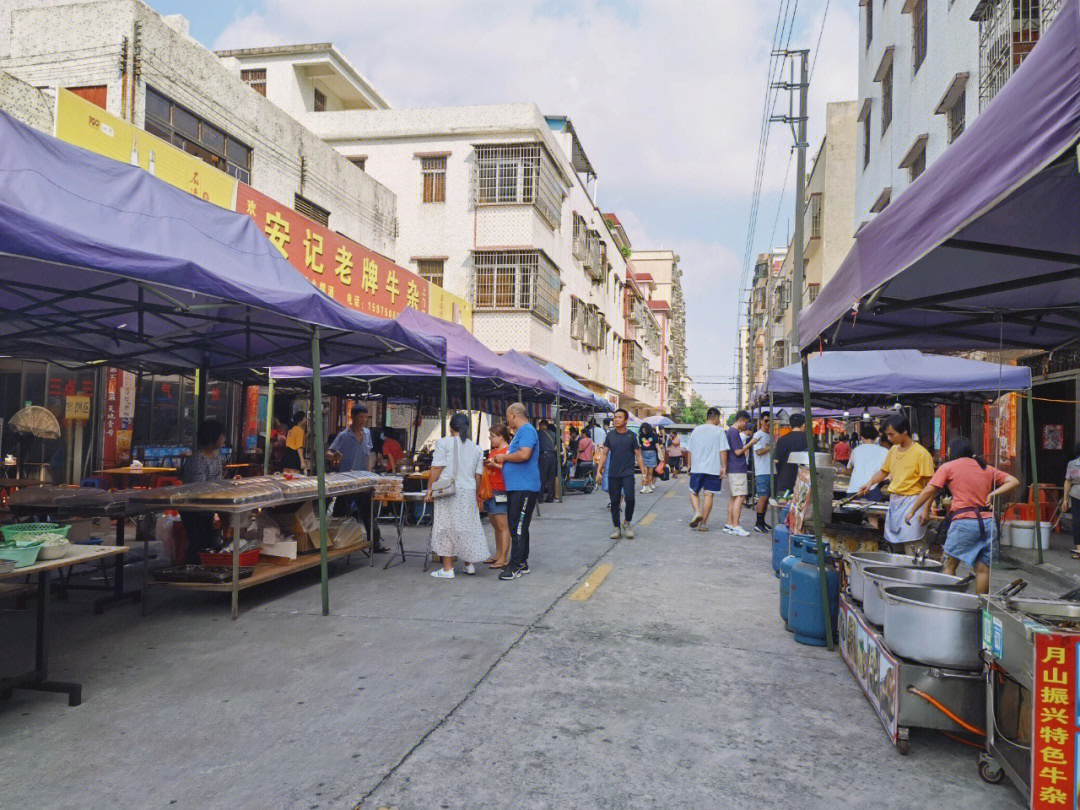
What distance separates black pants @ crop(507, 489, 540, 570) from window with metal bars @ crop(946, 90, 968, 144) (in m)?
12.0

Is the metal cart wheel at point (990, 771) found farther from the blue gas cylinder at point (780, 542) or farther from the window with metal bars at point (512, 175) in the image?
the window with metal bars at point (512, 175)

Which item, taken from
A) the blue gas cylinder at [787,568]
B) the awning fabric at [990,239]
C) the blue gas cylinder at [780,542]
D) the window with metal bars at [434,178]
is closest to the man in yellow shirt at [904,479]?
the blue gas cylinder at [780,542]

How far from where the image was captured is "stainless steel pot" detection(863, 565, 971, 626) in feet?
15.1

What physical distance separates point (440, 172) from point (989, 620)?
24.4 m

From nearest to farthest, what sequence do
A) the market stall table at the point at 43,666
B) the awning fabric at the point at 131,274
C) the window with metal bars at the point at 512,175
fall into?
the market stall table at the point at 43,666, the awning fabric at the point at 131,274, the window with metal bars at the point at 512,175

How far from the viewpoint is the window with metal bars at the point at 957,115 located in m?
15.1

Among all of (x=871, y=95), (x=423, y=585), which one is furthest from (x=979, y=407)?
(x=423, y=585)

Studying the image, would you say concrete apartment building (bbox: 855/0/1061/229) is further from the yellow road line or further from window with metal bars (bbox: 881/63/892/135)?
the yellow road line

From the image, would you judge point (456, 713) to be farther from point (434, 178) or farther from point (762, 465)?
point (434, 178)

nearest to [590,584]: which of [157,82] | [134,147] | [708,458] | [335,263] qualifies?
[708,458]

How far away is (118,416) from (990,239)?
12.5 m

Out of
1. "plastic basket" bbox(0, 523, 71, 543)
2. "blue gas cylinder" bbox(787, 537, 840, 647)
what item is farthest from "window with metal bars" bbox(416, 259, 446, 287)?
"plastic basket" bbox(0, 523, 71, 543)

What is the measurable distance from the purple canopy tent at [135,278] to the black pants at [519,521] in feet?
6.19

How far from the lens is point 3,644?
5.69 m
